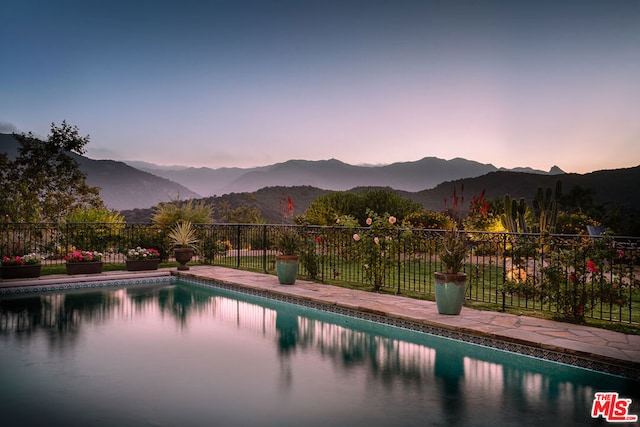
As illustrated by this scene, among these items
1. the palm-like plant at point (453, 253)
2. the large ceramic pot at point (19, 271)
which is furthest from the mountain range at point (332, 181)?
the palm-like plant at point (453, 253)

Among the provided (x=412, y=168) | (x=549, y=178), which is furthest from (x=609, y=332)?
(x=412, y=168)

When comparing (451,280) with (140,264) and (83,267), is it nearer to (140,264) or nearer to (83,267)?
(140,264)

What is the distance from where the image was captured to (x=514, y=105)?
14953 mm

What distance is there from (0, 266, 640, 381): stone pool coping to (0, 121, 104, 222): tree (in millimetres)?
10047

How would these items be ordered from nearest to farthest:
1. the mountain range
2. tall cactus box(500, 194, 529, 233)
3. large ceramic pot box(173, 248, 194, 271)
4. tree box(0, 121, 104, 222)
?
1. large ceramic pot box(173, 248, 194, 271)
2. tall cactus box(500, 194, 529, 233)
3. tree box(0, 121, 104, 222)
4. the mountain range

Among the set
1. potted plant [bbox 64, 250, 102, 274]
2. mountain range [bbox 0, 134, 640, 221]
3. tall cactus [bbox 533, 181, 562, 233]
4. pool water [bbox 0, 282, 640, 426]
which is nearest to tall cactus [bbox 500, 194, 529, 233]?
tall cactus [bbox 533, 181, 562, 233]

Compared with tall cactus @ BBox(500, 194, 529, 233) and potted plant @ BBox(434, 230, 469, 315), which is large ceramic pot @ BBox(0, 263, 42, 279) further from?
tall cactus @ BBox(500, 194, 529, 233)

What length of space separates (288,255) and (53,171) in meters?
13.9

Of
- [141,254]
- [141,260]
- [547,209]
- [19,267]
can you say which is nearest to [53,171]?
[141,254]

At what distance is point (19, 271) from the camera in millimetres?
9711

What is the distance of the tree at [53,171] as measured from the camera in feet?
59.0

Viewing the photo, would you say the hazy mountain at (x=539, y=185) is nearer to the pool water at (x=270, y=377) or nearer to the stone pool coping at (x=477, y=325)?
the stone pool coping at (x=477, y=325)

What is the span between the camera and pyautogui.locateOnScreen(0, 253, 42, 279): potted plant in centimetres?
964

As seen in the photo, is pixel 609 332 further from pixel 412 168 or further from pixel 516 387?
pixel 412 168
